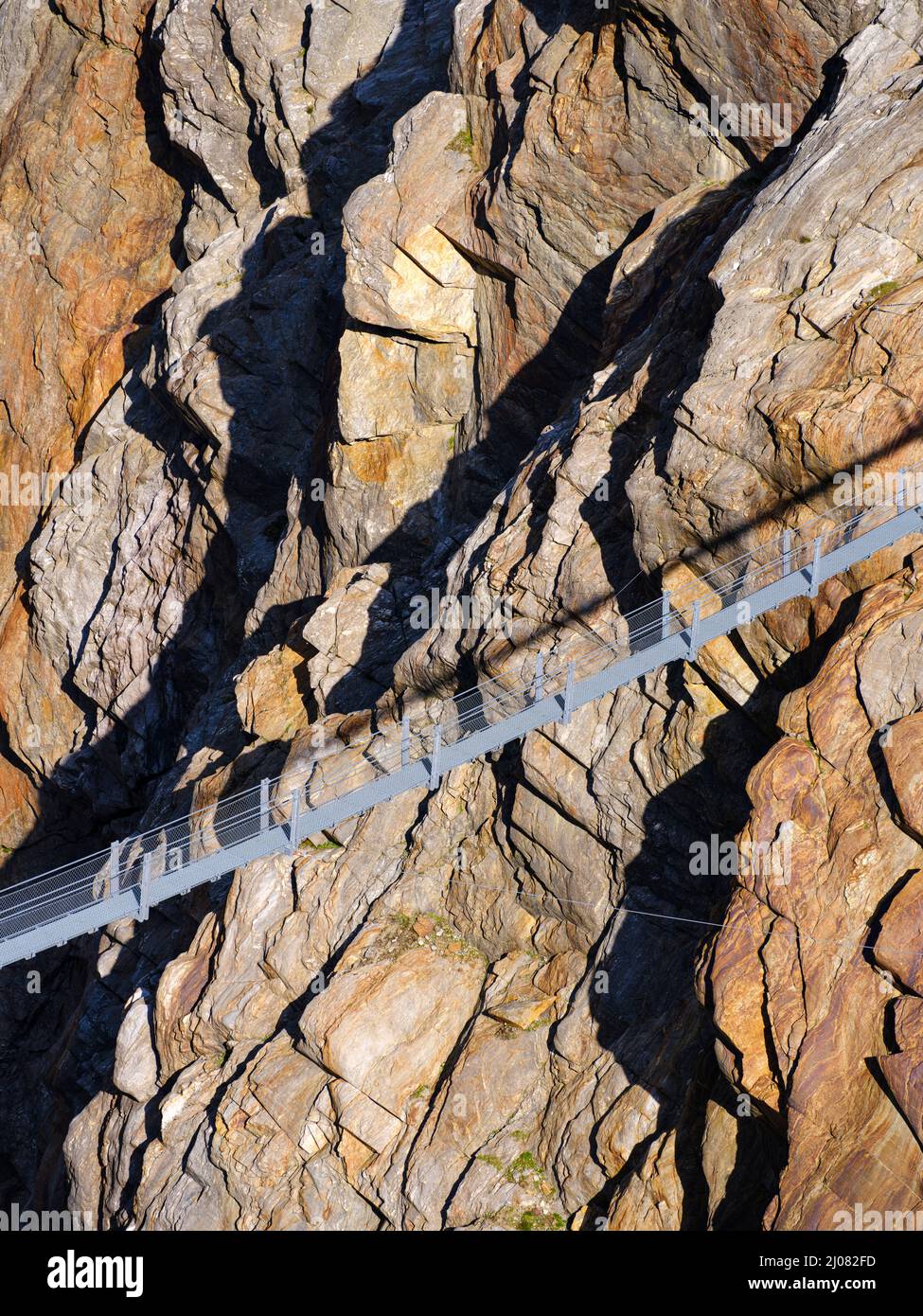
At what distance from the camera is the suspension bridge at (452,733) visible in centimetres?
2050

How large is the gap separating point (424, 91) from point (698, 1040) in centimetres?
2826

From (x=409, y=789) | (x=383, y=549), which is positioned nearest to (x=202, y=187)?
(x=383, y=549)

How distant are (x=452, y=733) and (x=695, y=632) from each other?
4.71 m

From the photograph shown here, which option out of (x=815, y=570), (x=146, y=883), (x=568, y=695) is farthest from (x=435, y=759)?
(x=815, y=570)

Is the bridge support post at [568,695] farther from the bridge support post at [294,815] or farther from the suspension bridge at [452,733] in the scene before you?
the bridge support post at [294,815]

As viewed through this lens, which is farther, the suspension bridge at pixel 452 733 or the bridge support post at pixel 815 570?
the suspension bridge at pixel 452 733

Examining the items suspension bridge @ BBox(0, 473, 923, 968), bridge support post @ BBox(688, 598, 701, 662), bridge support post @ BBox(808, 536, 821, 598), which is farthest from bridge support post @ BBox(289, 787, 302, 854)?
bridge support post @ BBox(808, 536, 821, 598)

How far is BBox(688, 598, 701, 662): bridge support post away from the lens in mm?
21266

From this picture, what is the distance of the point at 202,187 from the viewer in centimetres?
4606

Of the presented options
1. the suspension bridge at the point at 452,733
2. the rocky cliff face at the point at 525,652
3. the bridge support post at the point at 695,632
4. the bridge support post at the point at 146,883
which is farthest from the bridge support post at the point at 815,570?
the bridge support post at the point at 146,883

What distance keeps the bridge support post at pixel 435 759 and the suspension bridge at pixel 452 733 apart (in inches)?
0.8

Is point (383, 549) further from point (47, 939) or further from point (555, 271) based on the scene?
point (47, 939)

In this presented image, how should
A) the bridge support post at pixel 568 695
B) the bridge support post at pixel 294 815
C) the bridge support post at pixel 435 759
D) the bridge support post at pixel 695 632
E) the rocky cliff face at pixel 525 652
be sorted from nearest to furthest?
the rocky cliff face at pixel 525 652 < the bridge support post at pixel 695 632 < the bridge support post at pixel 568 695 < the bridge support post at pixel 435 759 < the bridge support post at pixel 294 815

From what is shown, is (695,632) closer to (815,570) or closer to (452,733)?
(815,570)
